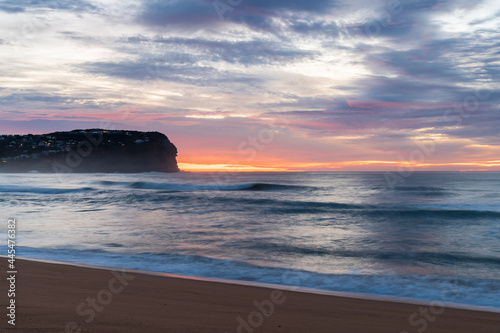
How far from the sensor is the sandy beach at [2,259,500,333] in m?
3.69

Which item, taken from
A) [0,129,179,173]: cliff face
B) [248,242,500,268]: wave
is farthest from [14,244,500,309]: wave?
[0,129,179,173]: cliff face

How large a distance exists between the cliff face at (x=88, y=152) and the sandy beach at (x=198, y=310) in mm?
114134

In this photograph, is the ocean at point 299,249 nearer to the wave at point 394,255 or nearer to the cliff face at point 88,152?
the wave at point 394,255

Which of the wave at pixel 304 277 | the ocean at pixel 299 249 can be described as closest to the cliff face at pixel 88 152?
the ocean at pixel 299 249

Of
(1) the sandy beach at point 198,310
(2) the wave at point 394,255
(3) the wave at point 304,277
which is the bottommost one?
(2) the wave at point 394,255

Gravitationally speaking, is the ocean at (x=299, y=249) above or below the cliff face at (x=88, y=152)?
below

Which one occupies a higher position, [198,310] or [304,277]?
[198,310]

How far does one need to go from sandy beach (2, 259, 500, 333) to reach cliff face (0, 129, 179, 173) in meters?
114

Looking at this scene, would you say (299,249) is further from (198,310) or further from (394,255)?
(198,310)

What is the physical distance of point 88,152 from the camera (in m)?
116

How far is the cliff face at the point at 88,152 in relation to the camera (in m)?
107

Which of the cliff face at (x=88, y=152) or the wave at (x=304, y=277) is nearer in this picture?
the wave at (x=304, y=277)

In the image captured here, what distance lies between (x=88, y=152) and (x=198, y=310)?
404 feet

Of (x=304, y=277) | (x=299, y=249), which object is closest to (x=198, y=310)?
(x=304, y=277)
